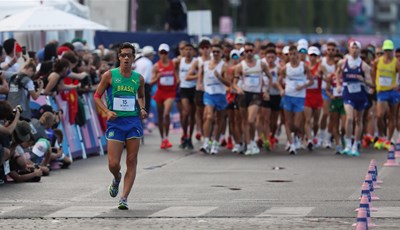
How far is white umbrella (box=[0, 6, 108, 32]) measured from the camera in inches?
953

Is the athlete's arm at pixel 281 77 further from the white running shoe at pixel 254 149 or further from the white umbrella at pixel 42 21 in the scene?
the white umbrella at pixel 42 21

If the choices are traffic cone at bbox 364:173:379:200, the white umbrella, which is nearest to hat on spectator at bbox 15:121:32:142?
traffic cone at bbox 364:173:379:200

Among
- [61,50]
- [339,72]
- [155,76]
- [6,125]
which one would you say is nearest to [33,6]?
[61,50]

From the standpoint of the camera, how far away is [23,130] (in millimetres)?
18250

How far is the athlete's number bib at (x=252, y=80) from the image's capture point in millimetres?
23891

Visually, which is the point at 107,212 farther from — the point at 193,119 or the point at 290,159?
the point at 193,119

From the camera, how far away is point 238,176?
19.6 metres

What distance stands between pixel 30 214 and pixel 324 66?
11.5 m

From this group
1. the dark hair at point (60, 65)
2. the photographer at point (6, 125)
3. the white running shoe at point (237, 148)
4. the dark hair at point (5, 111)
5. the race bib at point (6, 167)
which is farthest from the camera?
the white running shoe at point (237, 148)

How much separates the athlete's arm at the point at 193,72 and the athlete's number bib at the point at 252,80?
139 centimetres

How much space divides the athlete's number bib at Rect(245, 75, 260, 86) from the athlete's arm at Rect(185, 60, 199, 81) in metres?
1.39

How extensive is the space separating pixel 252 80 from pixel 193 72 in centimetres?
159

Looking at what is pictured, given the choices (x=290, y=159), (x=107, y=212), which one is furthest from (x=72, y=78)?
(x=107, y=212)

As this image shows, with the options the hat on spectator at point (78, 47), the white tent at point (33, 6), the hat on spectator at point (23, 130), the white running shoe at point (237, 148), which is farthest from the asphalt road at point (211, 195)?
the white tent at point (33, 6)
